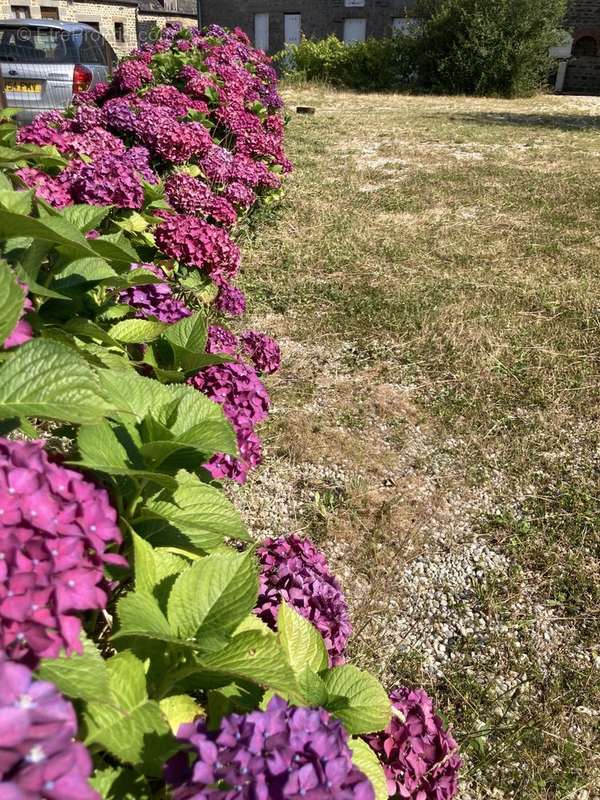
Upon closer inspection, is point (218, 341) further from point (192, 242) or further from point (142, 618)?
point (142, 618)

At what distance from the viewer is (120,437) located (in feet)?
3.84

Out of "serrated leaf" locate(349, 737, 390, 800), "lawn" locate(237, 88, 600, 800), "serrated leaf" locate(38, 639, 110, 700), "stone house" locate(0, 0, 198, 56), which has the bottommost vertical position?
"lawn" locate(237, 88, 600, 800)

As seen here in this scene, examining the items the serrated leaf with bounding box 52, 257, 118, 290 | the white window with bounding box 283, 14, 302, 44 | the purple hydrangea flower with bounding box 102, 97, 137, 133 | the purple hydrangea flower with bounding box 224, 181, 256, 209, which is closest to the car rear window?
the purple hydrangea flower with bounding box 102, 97, 137, 133

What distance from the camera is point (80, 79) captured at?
7969mm

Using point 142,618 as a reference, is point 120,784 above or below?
below

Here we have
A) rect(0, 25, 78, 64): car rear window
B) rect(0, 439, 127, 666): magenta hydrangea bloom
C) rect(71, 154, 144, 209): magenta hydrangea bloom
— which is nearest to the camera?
rect(0, 439, 127, 666): magenta hydrangea bloom

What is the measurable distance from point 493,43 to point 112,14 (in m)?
20.0

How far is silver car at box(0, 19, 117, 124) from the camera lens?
786 centimetres

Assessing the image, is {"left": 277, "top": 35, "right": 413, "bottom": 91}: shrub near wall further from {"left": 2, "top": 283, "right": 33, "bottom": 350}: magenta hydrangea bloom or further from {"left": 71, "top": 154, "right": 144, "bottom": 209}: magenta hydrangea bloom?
{"left": 2, "top": 283, "right": 33, "bottom": 350}: magenta hydrangea bloom

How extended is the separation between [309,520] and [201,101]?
395 centimetres

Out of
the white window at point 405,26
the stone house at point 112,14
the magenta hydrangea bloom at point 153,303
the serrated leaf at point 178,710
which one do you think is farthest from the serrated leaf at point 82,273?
the stone house at point 112,14

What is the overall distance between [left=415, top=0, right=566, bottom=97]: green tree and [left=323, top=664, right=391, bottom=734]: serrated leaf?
1844 cm

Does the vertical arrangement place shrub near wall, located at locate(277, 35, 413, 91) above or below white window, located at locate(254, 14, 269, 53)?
below

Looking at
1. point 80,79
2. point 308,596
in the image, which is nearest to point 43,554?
point 308,596
